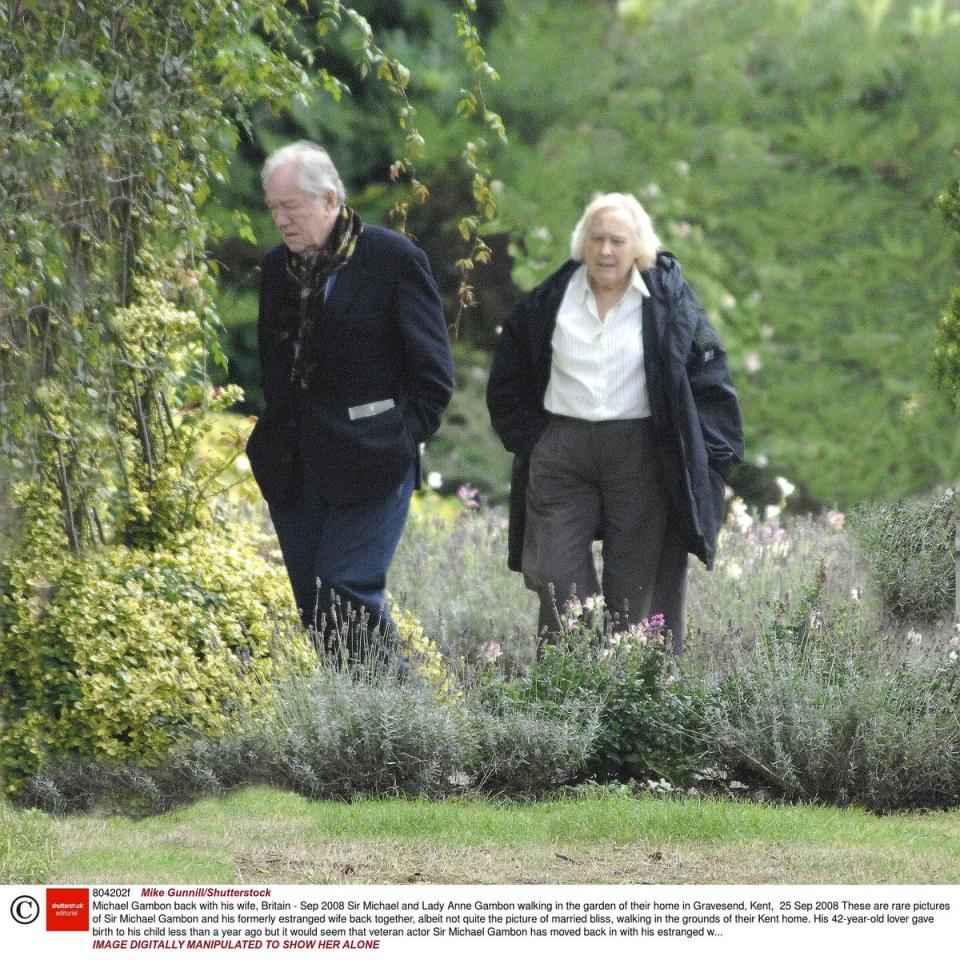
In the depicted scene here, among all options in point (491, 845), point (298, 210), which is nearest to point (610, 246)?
point (298, 210)

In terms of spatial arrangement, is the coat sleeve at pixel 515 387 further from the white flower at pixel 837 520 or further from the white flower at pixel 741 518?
the white flower at pixel 837 520

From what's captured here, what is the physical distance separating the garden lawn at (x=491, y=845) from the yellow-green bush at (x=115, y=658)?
0.32m

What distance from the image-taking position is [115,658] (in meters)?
5.14

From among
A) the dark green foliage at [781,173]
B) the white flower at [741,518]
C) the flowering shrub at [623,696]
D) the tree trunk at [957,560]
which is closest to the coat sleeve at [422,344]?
the flowering shrub at [623,696]

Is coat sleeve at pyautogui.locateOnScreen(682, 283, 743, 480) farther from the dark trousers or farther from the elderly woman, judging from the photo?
the dark trousers

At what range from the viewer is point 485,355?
35.2 ft

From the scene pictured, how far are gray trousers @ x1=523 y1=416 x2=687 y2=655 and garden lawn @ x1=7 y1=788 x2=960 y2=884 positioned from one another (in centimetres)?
86

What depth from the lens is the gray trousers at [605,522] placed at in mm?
5328

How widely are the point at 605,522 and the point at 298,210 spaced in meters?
1.49

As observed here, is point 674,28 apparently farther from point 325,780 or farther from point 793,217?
point 325,780
